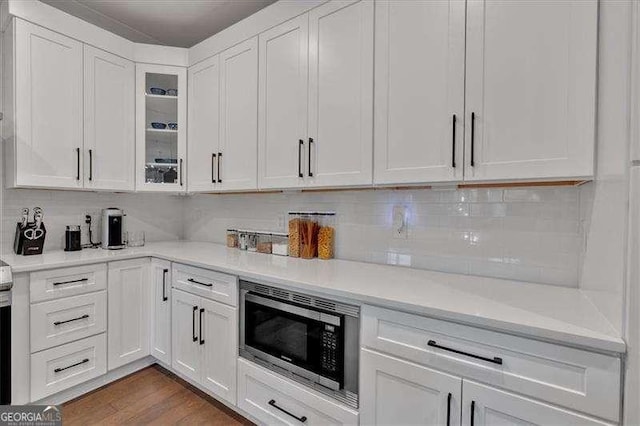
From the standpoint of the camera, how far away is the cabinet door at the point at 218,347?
1.86 meters

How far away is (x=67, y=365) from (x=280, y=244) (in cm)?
149

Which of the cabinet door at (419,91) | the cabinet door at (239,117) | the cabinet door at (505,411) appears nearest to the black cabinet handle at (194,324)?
the cabinet door at (239,117)

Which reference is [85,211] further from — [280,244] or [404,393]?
[404,393]

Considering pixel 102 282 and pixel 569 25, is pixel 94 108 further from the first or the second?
pixel 569 25

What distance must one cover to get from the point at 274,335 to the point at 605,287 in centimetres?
139

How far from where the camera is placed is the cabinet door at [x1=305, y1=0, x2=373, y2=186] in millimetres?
1693

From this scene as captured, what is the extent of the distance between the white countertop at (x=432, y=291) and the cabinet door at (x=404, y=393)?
23 cm

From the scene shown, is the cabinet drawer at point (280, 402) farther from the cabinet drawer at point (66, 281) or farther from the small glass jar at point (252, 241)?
the cabinet drawer at point (66, 281)

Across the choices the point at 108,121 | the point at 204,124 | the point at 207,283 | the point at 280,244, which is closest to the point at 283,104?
the point at 204,124

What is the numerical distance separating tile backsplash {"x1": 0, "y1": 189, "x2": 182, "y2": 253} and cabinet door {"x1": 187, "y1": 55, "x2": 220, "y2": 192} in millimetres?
695

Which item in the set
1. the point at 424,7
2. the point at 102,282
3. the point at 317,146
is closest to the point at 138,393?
the point at 102,282

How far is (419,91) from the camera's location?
1525 mm

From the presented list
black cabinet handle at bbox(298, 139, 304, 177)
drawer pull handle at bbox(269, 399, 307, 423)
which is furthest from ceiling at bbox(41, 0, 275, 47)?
drawer pull handle at bbox(269, 399, 307, 423)

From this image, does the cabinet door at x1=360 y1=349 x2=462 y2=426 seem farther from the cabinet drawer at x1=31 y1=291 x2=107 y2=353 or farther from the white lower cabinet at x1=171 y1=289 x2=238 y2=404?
the cabinet drawer at x1=31 y1=291 x2=107 y2=353
